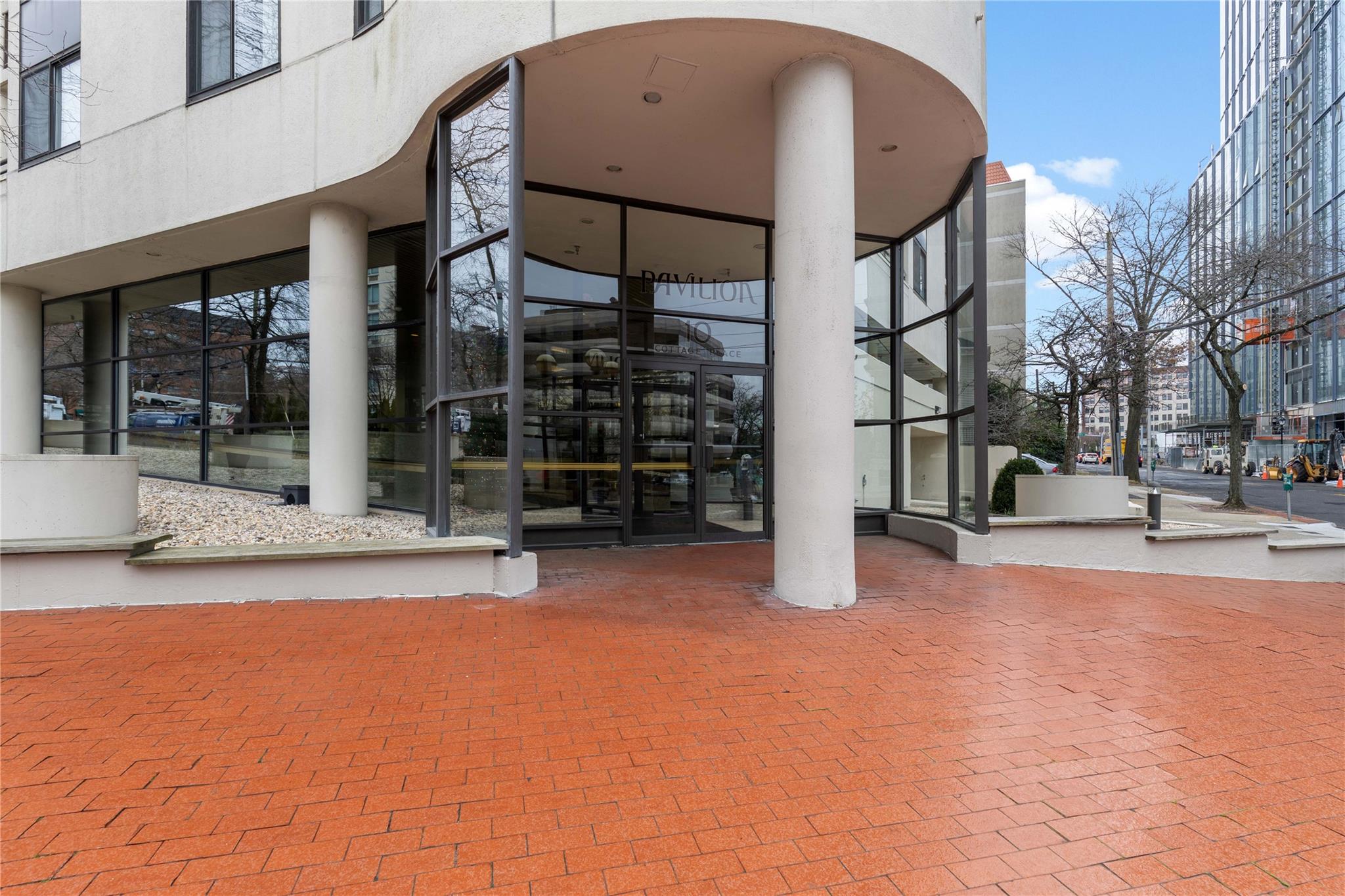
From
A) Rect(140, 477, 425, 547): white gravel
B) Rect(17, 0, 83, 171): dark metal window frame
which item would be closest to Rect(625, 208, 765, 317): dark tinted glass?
Rect(140, 477, 425, 547): white gravel

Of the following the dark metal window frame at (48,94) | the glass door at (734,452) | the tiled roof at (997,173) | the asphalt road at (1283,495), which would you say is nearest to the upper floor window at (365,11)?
the glass door at (734,452)

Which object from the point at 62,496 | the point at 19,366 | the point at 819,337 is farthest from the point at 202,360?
the point at 819,337

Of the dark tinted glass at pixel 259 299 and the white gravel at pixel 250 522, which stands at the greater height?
the dark tinted glass at pixel 259 299

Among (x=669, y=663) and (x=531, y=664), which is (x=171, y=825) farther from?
(x=669, y=663)

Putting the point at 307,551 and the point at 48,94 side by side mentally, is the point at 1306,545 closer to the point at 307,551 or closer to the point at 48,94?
the point at 307,551

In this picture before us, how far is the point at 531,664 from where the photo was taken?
14.4 feet

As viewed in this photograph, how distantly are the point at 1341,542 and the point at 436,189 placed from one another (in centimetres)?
1202

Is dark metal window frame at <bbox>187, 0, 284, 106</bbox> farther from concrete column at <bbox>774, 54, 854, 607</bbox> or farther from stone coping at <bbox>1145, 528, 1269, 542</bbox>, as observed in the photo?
stone coping at <bbox>1145, 528, 1269, 542</bbox>

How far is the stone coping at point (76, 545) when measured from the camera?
5.46m

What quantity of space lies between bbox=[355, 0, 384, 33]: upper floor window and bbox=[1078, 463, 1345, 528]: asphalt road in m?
21.9

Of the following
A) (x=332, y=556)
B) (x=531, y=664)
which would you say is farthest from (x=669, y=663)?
(x=332, y=556)

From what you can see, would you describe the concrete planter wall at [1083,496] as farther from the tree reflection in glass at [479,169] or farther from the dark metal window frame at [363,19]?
the dark metal window frame at [363,19]

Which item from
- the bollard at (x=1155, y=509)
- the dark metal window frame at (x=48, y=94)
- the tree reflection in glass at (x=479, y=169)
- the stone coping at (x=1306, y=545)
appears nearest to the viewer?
the tree reflection in glass at (x=479, y=169)

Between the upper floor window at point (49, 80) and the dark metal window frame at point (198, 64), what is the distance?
11.5 ft
